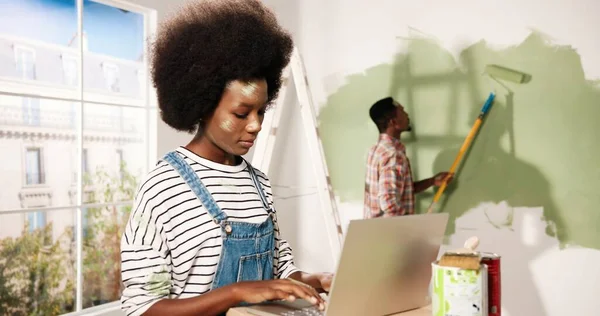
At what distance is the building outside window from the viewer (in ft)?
6.63

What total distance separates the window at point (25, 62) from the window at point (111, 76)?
0.33 m

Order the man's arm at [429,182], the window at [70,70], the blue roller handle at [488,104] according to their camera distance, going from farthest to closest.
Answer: the man's arm at [429,182] → the blue roller handle at [488,104] → the window at [70,70]

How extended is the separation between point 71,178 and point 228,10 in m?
1.35

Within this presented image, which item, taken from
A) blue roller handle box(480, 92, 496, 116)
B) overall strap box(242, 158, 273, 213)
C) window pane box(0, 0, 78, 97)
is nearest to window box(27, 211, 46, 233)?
window pane box(0, 0, 78, 97)

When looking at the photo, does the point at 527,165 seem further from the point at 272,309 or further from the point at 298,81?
the point at 272,309

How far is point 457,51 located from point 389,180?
2.34ft

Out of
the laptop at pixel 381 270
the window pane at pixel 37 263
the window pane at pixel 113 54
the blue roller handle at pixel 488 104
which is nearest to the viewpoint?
the laptop at pixel 381 270

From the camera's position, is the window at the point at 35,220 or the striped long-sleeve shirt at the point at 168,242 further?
the window at the point at 35,220

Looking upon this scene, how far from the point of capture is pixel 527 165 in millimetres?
2514

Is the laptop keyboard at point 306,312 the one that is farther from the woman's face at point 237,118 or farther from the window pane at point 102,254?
the window pane at point 102,254

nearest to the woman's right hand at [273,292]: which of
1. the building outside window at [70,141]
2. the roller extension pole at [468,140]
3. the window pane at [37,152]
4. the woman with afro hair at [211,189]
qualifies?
the woman with afro hair at [211,189]

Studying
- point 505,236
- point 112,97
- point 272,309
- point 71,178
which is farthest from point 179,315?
point 505,236

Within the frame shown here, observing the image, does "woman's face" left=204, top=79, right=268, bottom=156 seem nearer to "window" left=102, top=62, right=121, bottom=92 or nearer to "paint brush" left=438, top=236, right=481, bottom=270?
"paint brush" left=438, top=236, right=481, bottom=270

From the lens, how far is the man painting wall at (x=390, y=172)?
2.58 metres
